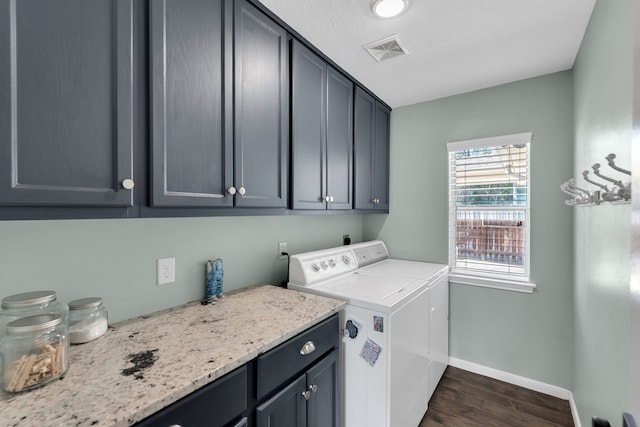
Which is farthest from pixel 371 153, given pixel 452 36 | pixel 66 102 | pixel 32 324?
pixel 32 324

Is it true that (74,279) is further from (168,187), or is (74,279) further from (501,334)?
(501,334)

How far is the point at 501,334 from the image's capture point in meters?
2.32

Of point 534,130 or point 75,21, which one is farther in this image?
point 534,130

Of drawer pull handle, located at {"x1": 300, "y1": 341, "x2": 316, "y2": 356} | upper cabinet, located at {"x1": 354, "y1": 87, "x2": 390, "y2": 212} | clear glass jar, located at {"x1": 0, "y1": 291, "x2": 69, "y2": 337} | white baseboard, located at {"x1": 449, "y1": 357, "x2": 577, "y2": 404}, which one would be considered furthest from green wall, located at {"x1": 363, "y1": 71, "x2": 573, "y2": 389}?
clear glass jar, located at {"x1": 0, "y1": 291, "x2": 69, "y2": 337}

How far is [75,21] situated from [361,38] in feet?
4.51

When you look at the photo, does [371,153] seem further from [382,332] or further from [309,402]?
[309,402]

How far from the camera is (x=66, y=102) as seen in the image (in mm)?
813

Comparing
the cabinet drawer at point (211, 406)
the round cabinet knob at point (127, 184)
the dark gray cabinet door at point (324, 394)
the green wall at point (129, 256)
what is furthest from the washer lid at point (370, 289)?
the round cabinet knob at point (127, 184)

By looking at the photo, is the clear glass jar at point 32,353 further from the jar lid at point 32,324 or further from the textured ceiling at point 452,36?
the textured ceiling at point 452,36

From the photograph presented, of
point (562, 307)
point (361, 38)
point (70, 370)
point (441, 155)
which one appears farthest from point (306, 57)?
point (562, 307)

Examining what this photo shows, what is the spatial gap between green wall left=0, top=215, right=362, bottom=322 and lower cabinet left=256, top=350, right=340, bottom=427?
0.71 m

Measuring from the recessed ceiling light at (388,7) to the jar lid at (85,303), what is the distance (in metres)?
1.80

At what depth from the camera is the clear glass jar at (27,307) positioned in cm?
84

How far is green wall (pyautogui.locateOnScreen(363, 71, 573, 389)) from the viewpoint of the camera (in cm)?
209
